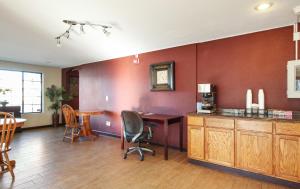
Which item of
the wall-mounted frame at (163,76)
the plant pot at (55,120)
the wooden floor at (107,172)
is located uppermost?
the wall-mounted frame at (163,76)

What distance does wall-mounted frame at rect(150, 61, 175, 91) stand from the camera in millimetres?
4000

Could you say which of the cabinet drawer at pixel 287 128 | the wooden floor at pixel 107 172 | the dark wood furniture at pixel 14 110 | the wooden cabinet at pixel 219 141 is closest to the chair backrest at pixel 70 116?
the wooden floor at pixel 107 172

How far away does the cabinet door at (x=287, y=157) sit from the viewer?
2.29 metres

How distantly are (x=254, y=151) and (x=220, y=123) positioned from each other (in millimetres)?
585

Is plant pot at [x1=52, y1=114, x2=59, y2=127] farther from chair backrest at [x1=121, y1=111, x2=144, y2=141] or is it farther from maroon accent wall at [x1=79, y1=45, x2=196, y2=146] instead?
chair backrest at [x1=121, y1=111, x2=144, y2=141]

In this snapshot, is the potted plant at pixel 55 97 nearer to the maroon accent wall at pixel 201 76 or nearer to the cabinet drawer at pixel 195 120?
the maroon accent wall at pixel 201 76

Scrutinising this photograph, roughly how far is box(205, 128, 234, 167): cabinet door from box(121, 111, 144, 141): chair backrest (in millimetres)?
1176

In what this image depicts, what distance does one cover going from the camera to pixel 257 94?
304 cm

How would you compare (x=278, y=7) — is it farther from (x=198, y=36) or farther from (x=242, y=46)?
(x=198, y=36)

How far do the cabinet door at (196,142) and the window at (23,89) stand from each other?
5.80 metres

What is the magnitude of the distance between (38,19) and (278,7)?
3.68m

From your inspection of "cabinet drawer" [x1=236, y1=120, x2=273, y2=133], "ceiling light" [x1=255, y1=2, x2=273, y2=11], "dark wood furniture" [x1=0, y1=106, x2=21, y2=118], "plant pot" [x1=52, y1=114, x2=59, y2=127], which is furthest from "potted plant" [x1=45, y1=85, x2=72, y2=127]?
"ceiling light" [x1=255, y1=2, x2=273, y2=11]

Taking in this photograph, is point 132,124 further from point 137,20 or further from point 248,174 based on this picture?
point 248,174

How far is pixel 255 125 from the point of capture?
2.56 m
